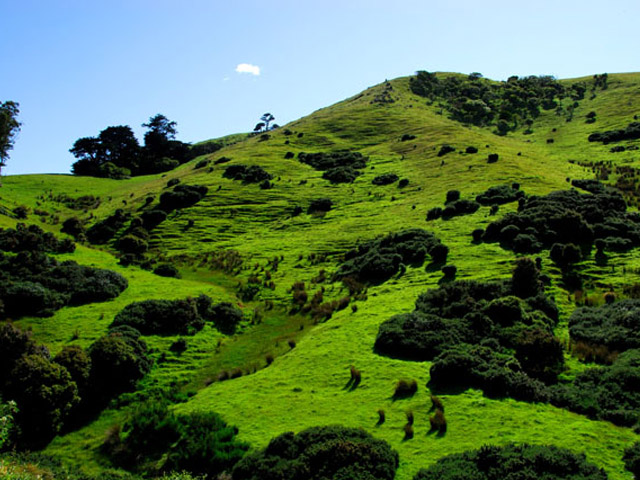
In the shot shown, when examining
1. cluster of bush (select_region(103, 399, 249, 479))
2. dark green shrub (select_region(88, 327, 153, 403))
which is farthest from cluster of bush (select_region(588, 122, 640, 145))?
cluster of bush (select_region(103, 399, 249, 479))

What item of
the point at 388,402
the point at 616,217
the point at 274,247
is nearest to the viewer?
the point at 388,402

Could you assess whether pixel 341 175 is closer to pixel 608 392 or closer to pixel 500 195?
pixel 500 195

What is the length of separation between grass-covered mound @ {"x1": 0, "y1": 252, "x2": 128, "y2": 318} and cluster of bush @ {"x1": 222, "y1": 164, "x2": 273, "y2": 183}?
40.6 meters

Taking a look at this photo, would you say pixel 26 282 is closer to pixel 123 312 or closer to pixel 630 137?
pixel 123 312

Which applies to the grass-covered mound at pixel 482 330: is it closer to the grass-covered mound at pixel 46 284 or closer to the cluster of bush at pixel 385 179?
the grass-covered mound at pixel 46 284

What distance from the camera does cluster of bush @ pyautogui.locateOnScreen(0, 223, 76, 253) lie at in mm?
42656

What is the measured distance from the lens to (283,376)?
78.1 ft

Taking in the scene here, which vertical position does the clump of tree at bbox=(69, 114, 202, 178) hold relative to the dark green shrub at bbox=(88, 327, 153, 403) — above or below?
above

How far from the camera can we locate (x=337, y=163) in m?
84.9

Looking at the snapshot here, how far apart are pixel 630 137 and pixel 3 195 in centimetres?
10307

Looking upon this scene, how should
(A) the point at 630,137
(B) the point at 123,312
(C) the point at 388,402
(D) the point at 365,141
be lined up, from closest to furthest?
1. (C) the point at 388,402
2. (B) the point at 123,312
3. (A) the point at 630,137
4. (D) the point at 365,141

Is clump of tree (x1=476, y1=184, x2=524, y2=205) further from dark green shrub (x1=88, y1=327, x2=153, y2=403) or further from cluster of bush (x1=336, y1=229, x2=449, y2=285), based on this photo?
dark green shrub (x1=88, y1=327, x2=153, y2=403)

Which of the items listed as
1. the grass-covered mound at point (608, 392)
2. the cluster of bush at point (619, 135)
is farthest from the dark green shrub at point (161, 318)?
the cluster of bush at point (619, 135)

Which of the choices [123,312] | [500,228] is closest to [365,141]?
[500,228]
